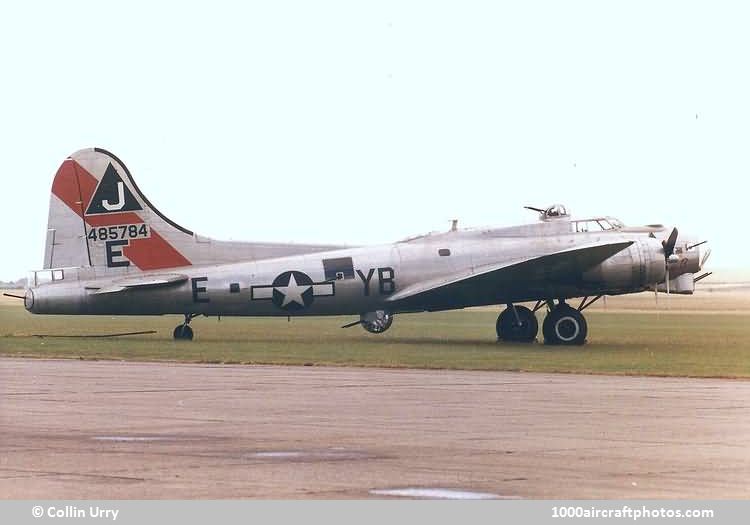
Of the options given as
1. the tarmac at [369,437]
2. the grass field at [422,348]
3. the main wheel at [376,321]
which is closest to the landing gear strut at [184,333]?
the grass field at [422,348]

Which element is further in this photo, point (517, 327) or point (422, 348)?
point (517, 327)

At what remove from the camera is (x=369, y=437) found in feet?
65.0

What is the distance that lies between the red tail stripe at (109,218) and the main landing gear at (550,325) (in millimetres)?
11569

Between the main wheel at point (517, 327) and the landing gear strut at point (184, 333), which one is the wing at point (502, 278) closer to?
the main wheel at point (517, 327)

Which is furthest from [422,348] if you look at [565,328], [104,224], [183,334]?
[104,224]

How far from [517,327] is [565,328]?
2.79 metres

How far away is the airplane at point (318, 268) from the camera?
50812mm

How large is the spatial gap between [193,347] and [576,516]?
114 ft

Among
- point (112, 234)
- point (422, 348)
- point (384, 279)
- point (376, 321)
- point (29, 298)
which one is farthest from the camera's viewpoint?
point (376, 321)

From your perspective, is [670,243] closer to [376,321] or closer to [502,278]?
[502,278]

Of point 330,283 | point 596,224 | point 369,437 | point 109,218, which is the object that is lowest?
point 369,437

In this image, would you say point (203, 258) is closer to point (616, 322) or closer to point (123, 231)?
point (123, 231)

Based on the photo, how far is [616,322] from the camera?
7738cm

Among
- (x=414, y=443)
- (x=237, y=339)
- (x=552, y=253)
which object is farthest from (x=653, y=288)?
(x=414, y=443)
